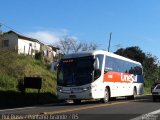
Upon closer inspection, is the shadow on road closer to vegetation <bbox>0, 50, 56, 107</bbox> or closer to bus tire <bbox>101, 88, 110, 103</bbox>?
vegetation <bbox>0, 50, 56, 107</bbox>

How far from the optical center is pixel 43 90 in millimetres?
36656

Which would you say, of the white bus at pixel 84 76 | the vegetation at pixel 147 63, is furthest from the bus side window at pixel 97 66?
the vegetation at pixel 147 63

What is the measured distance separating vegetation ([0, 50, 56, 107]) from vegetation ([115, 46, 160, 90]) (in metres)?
37.1

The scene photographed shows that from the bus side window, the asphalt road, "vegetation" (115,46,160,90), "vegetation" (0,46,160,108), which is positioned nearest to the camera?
the asphalt road

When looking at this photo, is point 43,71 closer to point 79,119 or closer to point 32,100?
point 32,100

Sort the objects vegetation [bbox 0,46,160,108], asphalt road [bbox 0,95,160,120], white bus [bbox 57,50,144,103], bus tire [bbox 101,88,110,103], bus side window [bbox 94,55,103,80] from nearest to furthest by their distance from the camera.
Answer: asphalt road [bbox 0,95,160,120] → white bus [bbox 57,50,144,103] → bus side window [bbox 94,55,103,80] → bus tire [bbox 101,88,110,103] → vegetation [bbox 0,46,160,108]

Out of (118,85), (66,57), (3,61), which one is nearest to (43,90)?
(3,61)

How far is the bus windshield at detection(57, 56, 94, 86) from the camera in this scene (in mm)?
26500

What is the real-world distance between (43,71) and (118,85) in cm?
1250

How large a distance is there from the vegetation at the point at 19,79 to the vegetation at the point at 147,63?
122 feet

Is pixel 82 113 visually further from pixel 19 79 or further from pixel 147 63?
pixel 147 63

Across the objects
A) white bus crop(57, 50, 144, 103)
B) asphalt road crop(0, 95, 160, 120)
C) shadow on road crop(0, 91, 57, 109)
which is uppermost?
white bus crop(57, 50, 144, 103)

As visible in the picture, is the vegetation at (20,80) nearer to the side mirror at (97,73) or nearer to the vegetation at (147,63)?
the side mirror at (97,73)

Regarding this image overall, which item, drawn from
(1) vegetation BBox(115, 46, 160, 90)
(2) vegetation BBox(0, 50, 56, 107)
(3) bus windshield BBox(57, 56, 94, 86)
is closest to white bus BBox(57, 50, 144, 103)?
(3) bus windshield BBox(57, 56, 94, 86)
